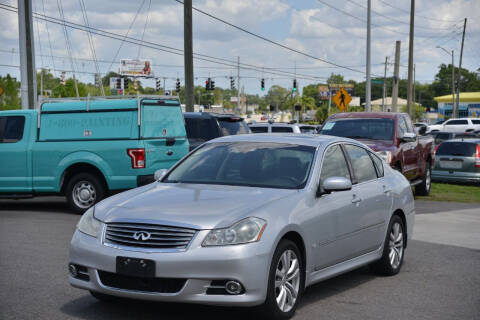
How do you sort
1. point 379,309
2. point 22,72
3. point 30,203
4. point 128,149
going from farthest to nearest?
point 22,72
point 30,203
point 128,149
point 379,309

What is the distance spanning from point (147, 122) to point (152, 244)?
8070mm

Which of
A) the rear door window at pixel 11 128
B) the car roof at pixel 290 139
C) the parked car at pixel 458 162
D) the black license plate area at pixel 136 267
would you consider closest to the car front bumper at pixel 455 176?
the parked car at pixel 458 162

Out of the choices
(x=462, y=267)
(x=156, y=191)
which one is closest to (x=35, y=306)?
(x=156, y=191)

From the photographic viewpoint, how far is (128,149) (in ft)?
43.6

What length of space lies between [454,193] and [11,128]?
12.1 metres

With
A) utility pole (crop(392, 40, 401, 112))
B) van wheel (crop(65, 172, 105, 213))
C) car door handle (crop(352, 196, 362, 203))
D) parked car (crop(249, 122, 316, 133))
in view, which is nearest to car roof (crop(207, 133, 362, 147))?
car door handle (crop(352, 196, 362, 203))

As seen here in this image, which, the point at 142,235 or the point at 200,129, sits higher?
the point at 200,129

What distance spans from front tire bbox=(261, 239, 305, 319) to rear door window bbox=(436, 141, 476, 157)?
55.8 ft

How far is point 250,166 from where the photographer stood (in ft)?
23.4

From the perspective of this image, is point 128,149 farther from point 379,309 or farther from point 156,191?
Result: point 379,309

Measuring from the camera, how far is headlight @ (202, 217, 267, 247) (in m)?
5.63

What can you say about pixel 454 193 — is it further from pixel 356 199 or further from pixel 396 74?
pixel 396 74

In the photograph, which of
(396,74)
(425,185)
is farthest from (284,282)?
(396,74)

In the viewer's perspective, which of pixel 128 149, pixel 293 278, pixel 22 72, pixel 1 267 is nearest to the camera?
pixel 293 278
